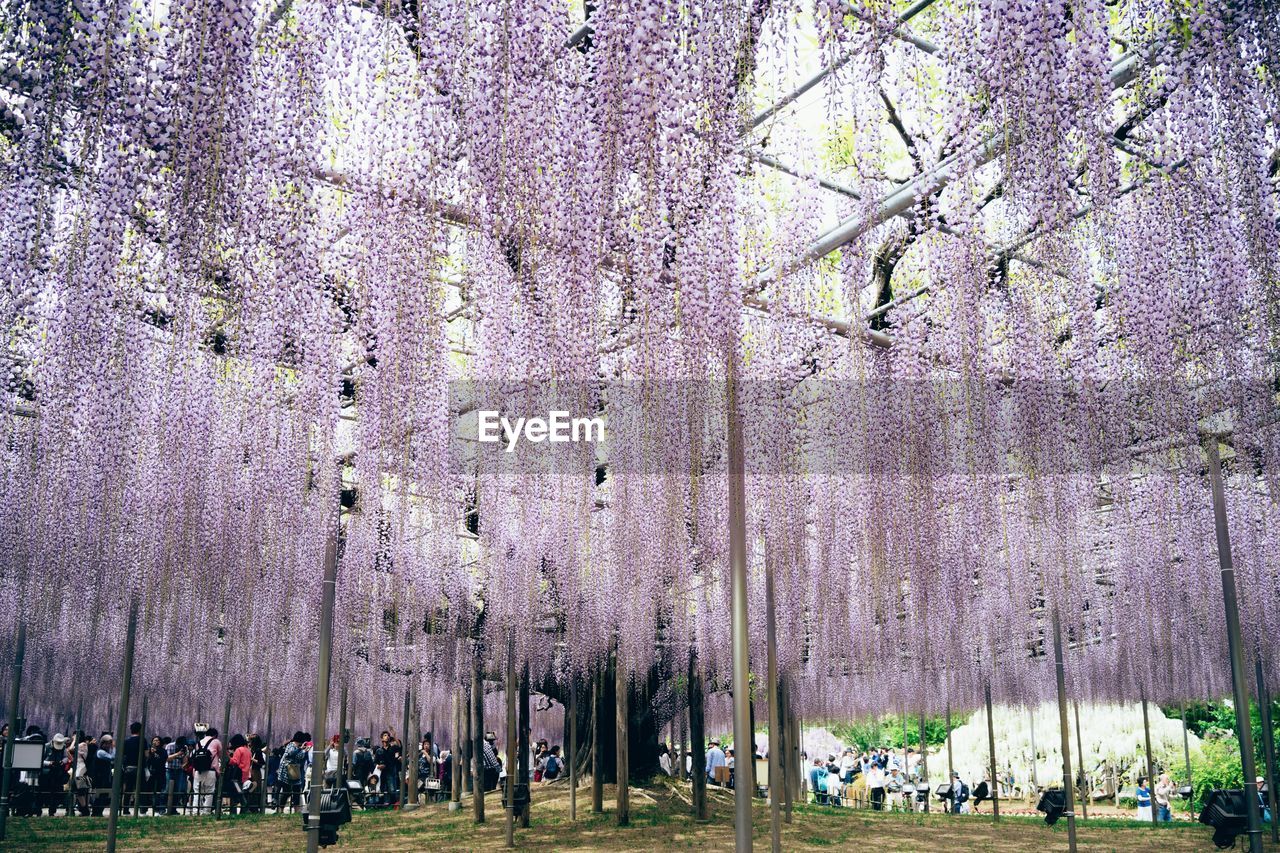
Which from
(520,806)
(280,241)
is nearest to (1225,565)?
(280,241)

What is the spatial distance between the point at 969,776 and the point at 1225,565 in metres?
23.0

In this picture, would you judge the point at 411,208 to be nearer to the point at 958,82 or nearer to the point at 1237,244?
the point at 958,82

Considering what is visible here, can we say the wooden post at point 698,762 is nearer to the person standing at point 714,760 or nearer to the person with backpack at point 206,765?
the person with backpack at point 206,765

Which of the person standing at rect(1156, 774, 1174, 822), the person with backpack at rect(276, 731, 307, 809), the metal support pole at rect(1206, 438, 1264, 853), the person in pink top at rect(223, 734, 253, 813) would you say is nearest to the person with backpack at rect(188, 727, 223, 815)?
the person in pink top at rect(223, 734, 253, 813)

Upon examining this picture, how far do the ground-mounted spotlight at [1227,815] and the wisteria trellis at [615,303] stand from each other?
2.65 m

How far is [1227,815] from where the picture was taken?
9.31 m

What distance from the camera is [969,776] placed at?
27703 mm

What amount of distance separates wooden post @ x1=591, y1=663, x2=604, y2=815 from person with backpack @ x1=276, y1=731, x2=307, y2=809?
506 cm

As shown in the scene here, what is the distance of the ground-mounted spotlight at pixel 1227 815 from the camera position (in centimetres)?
927

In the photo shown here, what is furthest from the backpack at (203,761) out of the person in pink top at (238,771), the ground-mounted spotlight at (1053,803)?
the ground-mounted spotlight at (1053,803)

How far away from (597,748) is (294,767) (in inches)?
219

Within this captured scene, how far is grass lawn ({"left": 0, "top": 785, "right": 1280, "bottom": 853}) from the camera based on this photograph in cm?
1066

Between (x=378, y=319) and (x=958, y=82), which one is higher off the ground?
(x=958, y=82)

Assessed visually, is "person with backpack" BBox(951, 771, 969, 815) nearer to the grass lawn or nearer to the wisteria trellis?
the grass lawn
